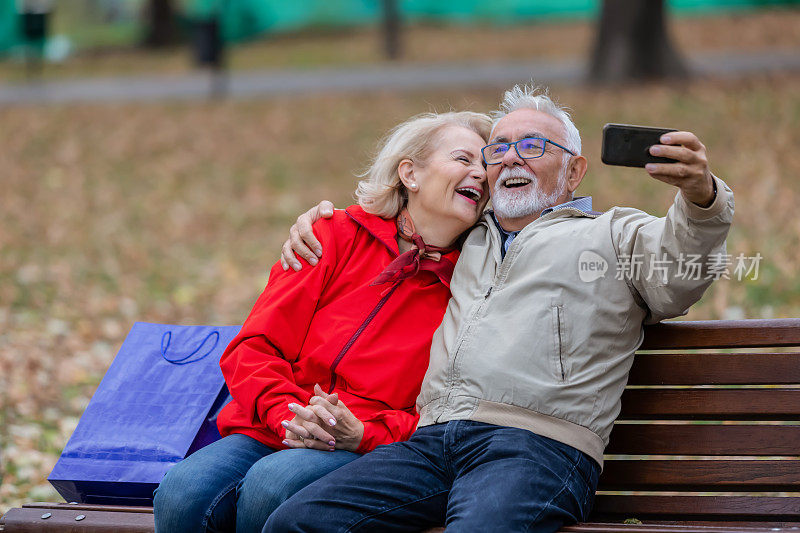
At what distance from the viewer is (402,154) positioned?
12.4 feet

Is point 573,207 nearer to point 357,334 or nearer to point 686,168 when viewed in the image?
point 686,168

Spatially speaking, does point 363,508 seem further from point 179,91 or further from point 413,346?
point 179,91

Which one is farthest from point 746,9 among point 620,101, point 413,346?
point 413,346

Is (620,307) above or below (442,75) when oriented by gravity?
above

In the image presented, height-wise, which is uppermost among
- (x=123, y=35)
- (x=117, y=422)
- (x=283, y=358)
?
(x=283, y=358)

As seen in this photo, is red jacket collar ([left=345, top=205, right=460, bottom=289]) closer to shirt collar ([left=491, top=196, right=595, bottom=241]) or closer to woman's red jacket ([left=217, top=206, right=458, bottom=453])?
woman's red jacket ([left=217, top=206, right=458, bottom=453])

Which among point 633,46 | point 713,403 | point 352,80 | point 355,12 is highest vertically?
point 713,403

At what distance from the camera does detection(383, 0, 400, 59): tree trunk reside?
75.5 feet

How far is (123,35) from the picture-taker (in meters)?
33.8

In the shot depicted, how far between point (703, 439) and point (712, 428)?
0.05m

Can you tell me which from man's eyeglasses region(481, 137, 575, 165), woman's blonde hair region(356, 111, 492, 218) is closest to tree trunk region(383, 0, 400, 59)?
woman's blonde hair region(356, 111, 492, 218)

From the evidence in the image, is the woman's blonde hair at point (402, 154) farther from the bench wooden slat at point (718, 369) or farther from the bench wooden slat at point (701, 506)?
the bench wooden slat at point (701, 506)

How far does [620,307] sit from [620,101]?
1101cm

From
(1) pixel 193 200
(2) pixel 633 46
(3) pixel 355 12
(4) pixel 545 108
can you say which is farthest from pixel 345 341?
(3) pixel 355 12
